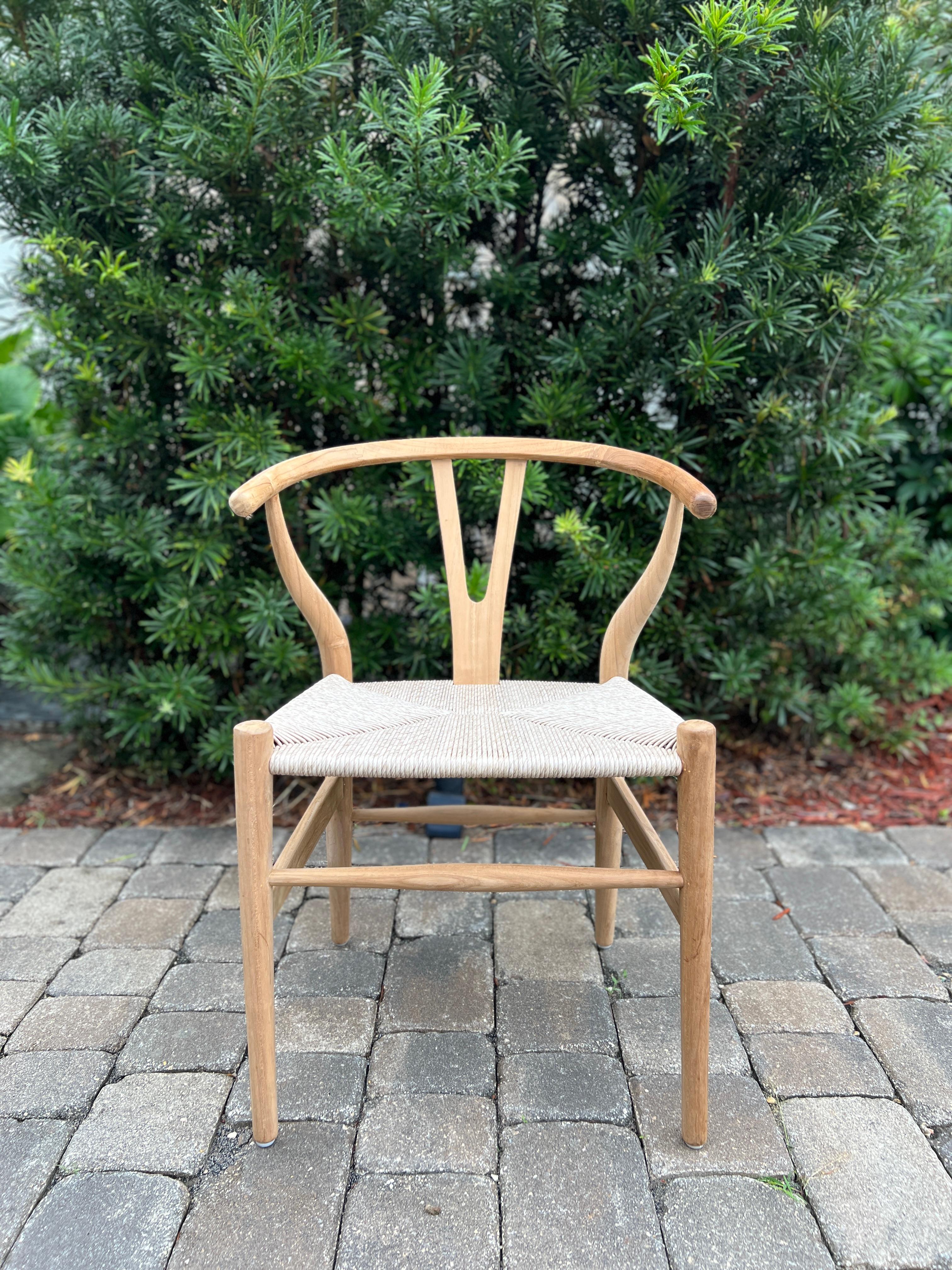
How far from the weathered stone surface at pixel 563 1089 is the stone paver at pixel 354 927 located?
428mm

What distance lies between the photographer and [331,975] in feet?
5.57

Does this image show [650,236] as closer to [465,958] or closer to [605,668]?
[605,668]

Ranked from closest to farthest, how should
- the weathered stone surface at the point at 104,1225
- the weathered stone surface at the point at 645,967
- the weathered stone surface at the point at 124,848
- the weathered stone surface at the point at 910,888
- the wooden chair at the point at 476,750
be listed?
the weathered stone surface at the point at 104,1225
the wooden chair at the point at 476,750
the weathered stone surface at the point at 645,967
the weathered stone surface at the point at 910,888
the weathered stone surface at the point at 124,848

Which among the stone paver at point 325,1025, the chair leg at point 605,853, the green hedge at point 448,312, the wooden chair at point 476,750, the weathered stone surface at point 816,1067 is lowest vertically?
the weathered stone surface at point 816,1067

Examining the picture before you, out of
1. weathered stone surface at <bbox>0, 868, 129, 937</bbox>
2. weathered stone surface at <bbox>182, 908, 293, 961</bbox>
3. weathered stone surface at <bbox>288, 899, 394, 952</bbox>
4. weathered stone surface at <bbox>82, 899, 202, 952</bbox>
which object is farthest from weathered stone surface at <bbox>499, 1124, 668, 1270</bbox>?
weathered stone surface at <bbox>0, 868, 129, 937</bbox>

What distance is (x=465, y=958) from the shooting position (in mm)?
1751

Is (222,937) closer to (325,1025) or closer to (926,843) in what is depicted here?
(325,1025)

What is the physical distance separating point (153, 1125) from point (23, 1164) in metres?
0.17

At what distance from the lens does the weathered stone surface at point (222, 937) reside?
175 cm

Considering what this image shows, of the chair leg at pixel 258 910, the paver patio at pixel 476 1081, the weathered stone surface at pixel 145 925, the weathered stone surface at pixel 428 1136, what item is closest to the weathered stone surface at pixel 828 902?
the paver patio at pixel 476 1081

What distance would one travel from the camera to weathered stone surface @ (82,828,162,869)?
214 cm

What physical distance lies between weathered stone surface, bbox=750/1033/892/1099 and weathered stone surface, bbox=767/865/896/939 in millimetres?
337

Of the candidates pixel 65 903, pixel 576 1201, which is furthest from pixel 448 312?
pixel 576 1201

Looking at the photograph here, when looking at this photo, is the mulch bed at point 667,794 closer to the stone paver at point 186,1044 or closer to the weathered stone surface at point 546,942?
the weathered stone surface at point 546,942
